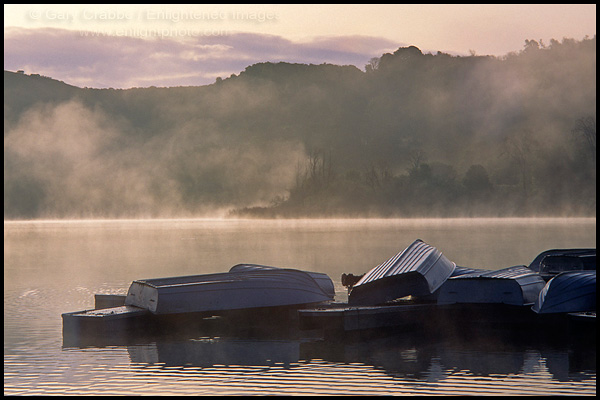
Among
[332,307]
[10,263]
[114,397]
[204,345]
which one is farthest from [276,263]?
[114,397]

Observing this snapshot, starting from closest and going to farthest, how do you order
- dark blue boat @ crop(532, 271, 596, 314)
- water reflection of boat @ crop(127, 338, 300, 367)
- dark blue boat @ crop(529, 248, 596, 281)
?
water reflection of boat @ crop(127, 338, 300, 367) < dark blue boat @ crop(532, 271, 596, 314) < dark blue boat @ crop(529, 248, 596, 281)

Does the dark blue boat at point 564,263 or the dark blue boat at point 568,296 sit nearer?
the dark blue boat at point 568,296

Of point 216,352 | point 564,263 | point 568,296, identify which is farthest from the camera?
point 564,263

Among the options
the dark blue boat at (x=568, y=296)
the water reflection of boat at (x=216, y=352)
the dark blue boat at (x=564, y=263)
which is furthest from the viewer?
the dark blue boat at (x=564, y=263)

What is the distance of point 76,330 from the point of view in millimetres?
24188

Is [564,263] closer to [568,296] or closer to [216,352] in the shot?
[568,296]

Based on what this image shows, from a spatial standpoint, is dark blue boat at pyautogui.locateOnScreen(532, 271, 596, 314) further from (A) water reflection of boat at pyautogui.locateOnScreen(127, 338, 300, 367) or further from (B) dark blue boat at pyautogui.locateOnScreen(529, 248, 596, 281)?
(A) water reflection of boat at pyautogui.locateOnScreen(127, 338, 300, 367)

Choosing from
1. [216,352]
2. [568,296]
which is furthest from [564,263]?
[216,352]

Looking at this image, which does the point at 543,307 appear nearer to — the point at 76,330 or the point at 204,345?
the point at 204,345

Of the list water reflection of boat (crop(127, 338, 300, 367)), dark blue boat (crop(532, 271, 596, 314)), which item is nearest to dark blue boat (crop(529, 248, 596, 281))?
dark blue boat (crop(532, 271, 596, 314))

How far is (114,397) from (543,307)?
14.1 m

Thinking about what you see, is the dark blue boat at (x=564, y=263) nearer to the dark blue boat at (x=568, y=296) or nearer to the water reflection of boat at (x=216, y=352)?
the dark blue boat at (x=568, y=296)

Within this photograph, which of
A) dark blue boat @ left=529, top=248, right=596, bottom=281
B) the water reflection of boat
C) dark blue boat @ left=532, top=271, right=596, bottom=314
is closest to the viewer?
the water reflection of boat

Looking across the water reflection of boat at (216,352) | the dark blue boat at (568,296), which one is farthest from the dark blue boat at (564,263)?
the water reflection of boat at (216,352)
